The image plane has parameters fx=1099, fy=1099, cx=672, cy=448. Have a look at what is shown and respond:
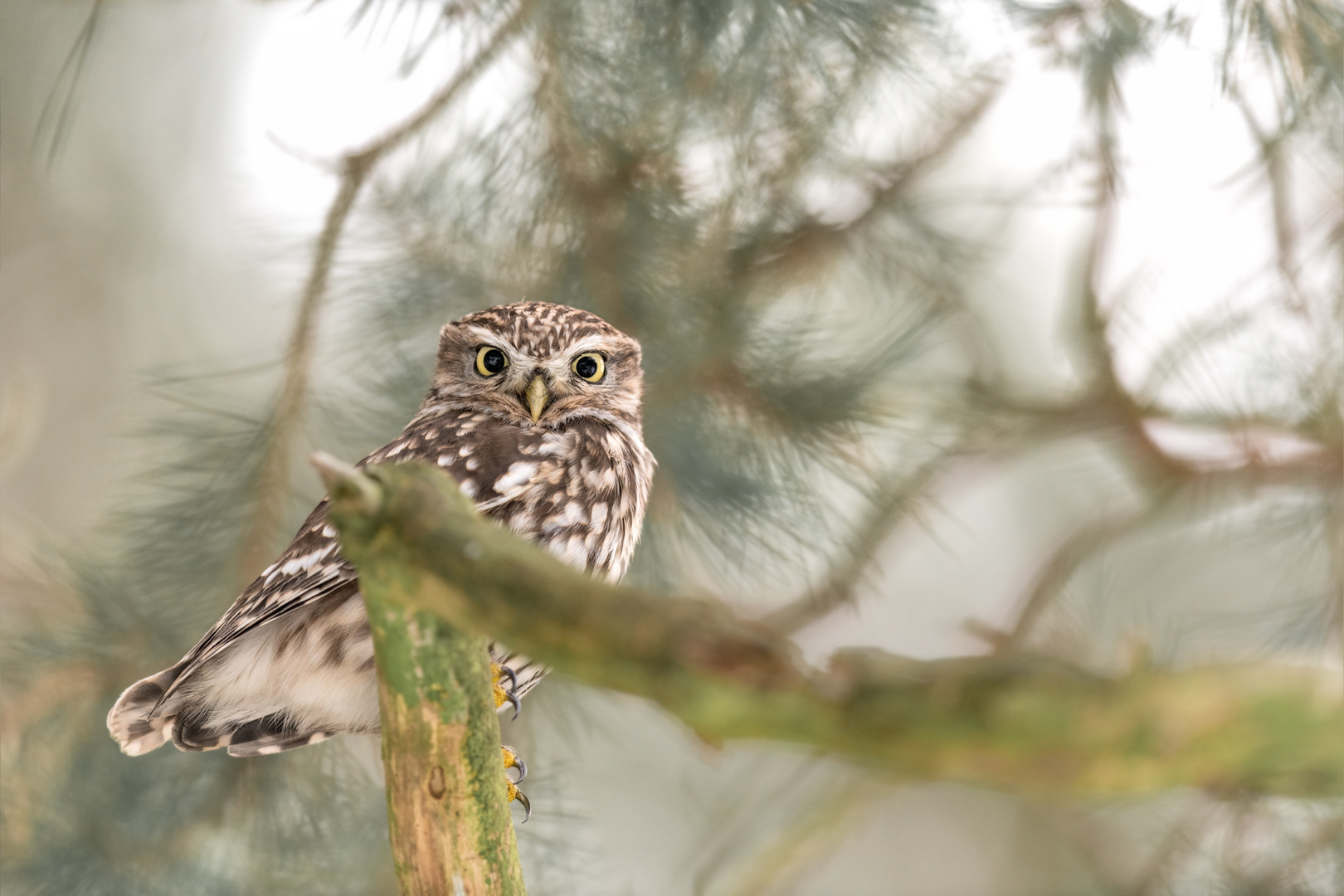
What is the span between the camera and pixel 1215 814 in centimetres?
153

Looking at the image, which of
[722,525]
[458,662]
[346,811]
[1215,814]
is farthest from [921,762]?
[1215,814]

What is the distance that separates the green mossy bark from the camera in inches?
19.5

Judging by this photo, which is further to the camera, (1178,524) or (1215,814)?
(1178,524)

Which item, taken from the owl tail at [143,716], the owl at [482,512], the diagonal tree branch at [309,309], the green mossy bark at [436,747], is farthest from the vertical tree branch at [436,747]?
the diagonal tree branch at [309,309]

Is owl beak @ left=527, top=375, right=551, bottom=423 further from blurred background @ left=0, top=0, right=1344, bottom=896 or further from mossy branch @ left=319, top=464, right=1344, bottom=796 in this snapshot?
mossy branch @ left=319, top=464, right=1344, bottom=796

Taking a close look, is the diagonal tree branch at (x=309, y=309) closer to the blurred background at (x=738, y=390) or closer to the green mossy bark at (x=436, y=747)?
the blurred background at (x=738, y=390)

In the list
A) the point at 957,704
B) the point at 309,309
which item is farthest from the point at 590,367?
the point at 957,704

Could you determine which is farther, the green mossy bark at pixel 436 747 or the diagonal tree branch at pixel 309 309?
the diagonal tree branch at pixel 309 309

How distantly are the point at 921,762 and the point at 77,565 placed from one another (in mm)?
1290

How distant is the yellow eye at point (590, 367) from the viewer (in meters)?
1.12

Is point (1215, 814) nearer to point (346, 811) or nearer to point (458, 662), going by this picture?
point (346, 811)

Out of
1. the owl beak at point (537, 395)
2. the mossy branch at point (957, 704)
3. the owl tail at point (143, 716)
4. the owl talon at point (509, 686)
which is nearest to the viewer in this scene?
the mossy branch at point (957, 704)

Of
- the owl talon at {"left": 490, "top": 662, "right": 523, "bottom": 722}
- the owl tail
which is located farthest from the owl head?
the owl tail

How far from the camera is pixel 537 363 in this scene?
1103mm
